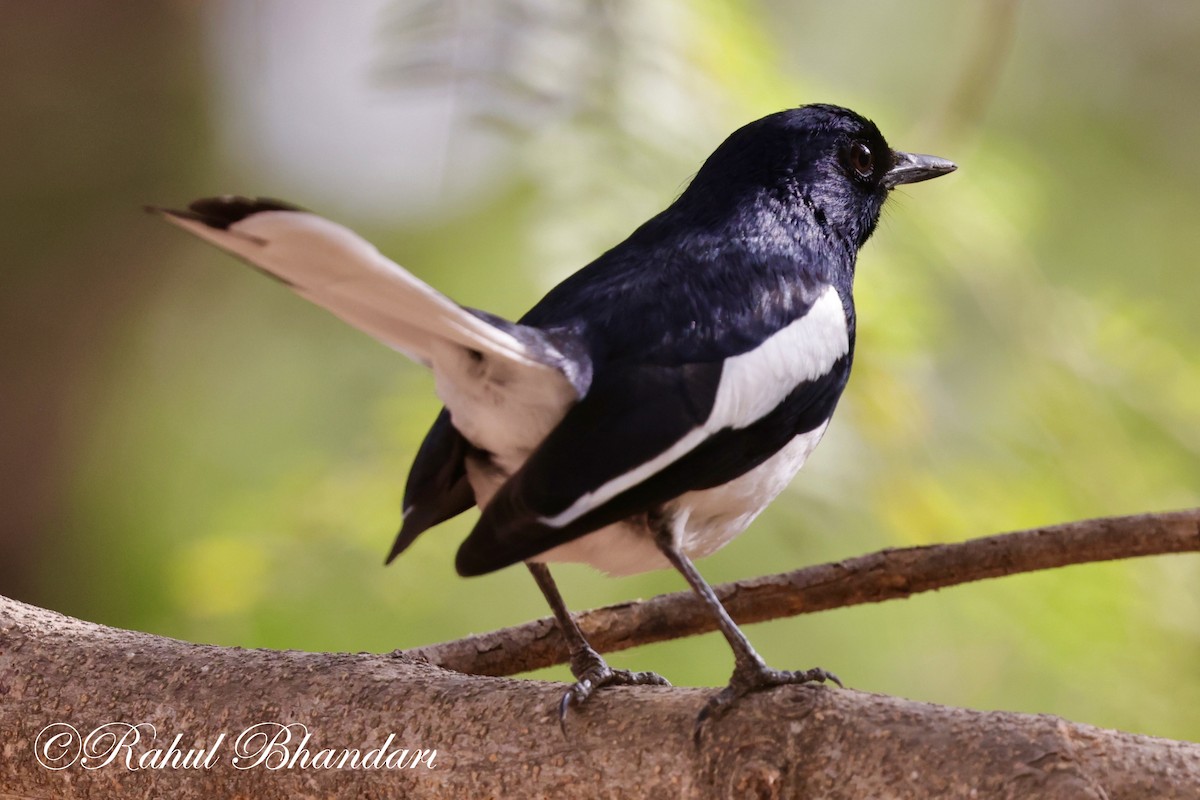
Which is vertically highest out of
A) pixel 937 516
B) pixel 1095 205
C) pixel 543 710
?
pixel 1095 205

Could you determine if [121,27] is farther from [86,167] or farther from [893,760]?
[893,760]

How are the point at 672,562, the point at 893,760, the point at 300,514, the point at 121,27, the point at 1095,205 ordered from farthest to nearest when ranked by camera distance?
the point at 1095,205, the point at 121,27, the point at 300,514, the point at 672,562, the point at 893,760

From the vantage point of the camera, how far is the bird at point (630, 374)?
1.70 meters

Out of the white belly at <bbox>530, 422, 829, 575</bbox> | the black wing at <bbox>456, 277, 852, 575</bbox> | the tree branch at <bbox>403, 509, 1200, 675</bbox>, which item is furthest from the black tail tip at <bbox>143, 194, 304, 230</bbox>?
the tree branch at <bbox>403, 509, 1200, 675</bbox>

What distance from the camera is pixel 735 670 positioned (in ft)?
6.12

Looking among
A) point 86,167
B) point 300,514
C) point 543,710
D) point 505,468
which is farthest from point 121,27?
point 543,710

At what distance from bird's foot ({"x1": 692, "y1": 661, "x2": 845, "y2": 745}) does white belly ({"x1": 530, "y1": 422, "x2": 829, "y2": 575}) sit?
11.7 inches

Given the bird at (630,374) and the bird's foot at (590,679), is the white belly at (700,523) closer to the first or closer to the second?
the bird at (630,374)

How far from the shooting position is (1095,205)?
546 cm

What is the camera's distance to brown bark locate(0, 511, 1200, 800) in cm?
156

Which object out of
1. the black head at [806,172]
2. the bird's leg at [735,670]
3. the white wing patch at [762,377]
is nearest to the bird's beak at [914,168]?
the black head at [806,172]

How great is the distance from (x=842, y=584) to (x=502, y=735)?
874mm

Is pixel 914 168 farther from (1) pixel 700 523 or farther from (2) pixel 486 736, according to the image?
(2) pixel 486 736

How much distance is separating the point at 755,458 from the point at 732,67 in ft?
4.49
